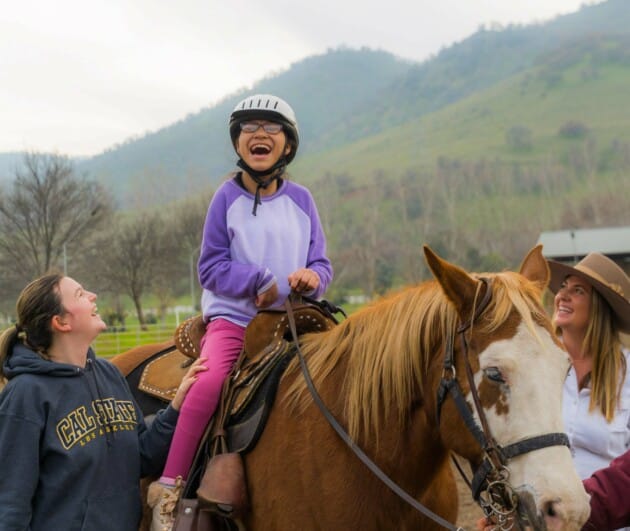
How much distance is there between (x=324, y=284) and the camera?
3211 millimetres

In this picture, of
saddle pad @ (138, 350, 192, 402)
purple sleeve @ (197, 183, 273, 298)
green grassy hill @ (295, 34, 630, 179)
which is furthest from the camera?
green grassy hill @ (295, 34, 630, 179)

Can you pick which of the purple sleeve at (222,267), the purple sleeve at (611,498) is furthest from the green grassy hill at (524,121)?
the purple sleeve at (611,498)

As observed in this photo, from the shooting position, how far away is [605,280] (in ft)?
10.1

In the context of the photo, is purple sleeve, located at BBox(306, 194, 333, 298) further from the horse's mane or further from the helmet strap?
the horse's mane

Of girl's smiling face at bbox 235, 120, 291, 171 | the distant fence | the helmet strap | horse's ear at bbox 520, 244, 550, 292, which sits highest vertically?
girl's smiling face at bbox 235, 120, 291, 171

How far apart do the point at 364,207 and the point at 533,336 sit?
85.4 metres

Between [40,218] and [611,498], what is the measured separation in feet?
96.8

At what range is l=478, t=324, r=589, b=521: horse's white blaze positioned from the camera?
1902mm

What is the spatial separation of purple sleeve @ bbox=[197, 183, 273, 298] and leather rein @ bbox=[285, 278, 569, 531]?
95 centimetres

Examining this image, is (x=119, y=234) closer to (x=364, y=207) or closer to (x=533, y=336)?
(x=533, y=336)

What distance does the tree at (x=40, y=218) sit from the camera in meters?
27.6

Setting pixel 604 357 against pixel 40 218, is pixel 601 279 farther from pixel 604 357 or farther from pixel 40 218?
pixel 40 218

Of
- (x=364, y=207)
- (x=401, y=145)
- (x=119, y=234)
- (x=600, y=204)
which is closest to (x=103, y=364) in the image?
(x=119, y=234)

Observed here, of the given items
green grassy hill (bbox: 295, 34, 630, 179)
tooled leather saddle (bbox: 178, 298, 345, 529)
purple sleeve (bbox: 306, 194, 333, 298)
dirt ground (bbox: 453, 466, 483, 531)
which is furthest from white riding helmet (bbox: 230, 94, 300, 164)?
green grassy hill (bbox: 295, 34, 630, 179)
